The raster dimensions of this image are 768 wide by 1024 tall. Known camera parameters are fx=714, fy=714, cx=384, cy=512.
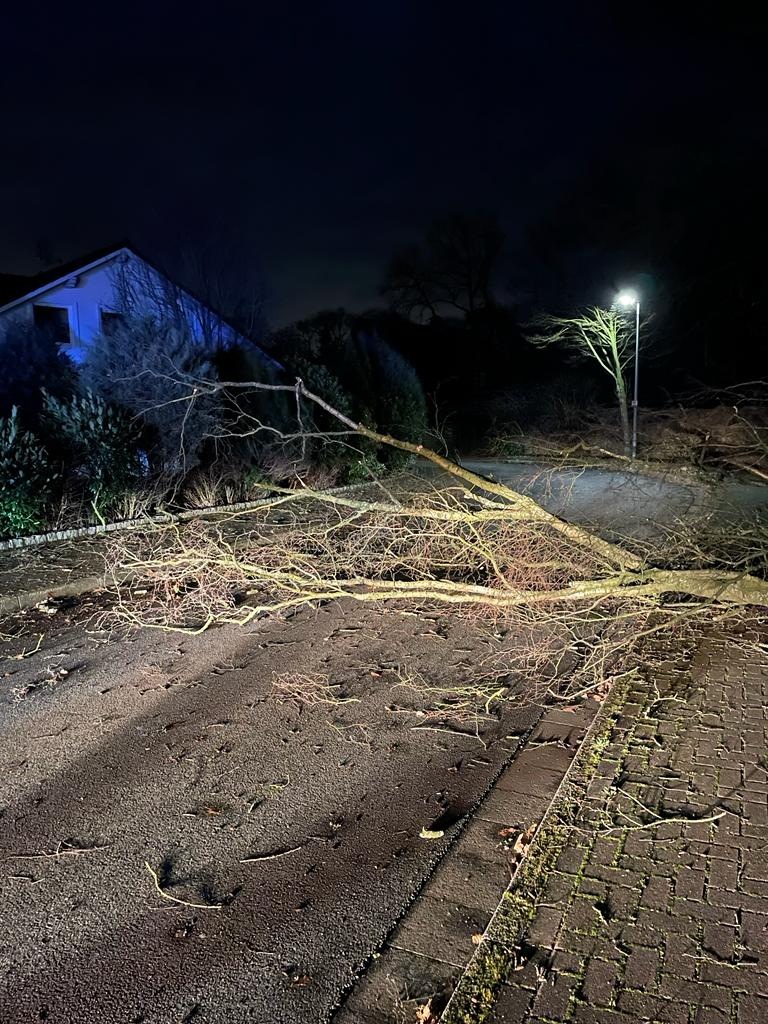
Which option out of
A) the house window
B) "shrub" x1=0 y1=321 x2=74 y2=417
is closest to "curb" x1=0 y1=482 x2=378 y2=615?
"shrub" x1=0 y1=321 x2=74 y2=417

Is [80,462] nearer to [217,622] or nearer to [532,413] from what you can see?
[217,622]

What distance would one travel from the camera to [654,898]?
2705 mm

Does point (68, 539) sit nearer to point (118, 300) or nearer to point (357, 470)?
point (357, 470)

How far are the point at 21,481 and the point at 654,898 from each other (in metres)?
9.82

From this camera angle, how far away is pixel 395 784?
3758mm

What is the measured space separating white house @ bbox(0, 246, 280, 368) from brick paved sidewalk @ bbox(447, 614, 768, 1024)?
16.8 m

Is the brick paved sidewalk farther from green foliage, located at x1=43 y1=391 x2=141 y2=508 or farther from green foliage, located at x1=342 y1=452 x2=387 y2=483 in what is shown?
green foliage, located at x1=342 y1=452 x2=387 y2=483

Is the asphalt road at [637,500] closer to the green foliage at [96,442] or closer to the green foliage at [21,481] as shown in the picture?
the green foliage at [96,442]

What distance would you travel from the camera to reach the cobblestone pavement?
89.7 inches

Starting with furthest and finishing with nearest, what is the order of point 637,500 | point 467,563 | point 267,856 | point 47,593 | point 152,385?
point 152,385, point 637,500, point 47,593, point 467,563, point 267,856

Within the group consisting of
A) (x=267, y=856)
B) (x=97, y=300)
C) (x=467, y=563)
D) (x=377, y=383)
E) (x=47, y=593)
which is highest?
(x=97, y=300)

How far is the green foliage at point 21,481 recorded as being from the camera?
32.7 ft

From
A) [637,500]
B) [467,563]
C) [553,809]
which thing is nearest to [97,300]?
[637,500]

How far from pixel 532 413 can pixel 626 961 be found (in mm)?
28851
